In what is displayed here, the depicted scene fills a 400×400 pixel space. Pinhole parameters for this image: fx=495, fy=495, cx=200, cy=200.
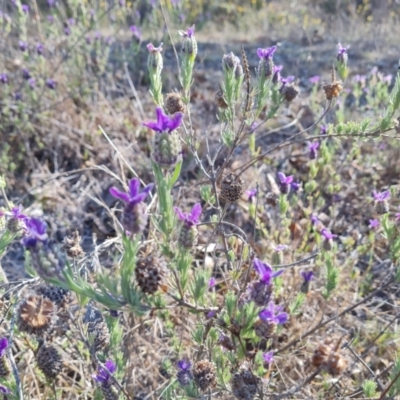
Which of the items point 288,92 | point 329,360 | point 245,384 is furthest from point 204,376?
point 288,92

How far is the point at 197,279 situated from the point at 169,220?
0.84ft

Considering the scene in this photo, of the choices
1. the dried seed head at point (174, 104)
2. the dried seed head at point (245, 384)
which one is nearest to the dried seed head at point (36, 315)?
the dried seed head at point (245, 384)

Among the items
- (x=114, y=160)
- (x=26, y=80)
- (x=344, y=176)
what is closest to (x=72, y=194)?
(x=114, y=160)

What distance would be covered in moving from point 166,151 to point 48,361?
2.90 ft

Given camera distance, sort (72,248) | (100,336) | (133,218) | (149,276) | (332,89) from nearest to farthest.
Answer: (133,218) < (149,276) < (100,336) < (72,248) < (332,89)

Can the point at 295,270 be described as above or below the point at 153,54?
below

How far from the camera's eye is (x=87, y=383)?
81.0 inches

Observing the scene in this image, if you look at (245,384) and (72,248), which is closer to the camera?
(245,384)

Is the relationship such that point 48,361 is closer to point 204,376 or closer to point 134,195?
point 204,376

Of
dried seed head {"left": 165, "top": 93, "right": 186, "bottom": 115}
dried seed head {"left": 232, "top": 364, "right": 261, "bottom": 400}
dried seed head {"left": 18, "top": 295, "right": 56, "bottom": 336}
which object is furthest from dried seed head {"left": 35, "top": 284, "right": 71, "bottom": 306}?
dried seed head {"left": 165, "top": 93, "right": 186, "bottom": 115}

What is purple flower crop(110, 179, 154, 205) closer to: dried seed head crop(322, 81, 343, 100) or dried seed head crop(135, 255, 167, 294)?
dried seed head crop(135, 255, 167, 294)

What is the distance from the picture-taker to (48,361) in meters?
1.59

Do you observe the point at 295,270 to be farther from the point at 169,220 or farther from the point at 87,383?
the point at 169,220

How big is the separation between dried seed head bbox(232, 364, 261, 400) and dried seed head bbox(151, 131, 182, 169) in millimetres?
762
